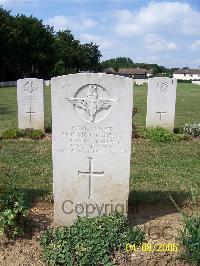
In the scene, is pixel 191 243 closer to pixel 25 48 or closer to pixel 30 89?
pixel 30 89

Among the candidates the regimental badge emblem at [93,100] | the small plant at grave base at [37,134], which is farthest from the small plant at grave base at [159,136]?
the regimental badge emblem at [93,100]

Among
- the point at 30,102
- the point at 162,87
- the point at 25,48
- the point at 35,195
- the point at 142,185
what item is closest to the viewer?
the point at 35,195

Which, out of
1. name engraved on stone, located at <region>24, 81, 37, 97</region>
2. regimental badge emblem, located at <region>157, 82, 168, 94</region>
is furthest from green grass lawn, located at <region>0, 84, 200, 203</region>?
regimental badge emblem, located at <region>157, 82, 168, 94</region>

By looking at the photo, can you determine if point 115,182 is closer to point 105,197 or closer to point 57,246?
point 105,197

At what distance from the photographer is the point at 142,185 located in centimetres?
729

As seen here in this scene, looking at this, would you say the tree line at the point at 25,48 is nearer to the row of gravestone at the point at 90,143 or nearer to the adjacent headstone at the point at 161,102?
the adjacent headstone at the point at 161,102

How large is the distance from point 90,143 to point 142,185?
2546 mm

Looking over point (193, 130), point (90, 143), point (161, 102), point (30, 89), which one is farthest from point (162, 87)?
point (90, 143)

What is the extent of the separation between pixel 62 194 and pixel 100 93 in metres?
1.44

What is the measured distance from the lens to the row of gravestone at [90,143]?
192 inches

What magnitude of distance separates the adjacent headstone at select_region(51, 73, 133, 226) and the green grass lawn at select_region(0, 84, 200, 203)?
1006mm

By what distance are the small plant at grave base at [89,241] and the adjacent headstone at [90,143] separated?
0.43 meters

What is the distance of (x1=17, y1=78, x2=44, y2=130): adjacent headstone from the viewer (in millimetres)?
13031

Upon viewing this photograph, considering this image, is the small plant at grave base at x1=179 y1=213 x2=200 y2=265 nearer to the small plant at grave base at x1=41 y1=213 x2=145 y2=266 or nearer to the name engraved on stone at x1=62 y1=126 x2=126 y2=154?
the small plant at grave base at x1=41 y1=213 x2=145 y2=266
